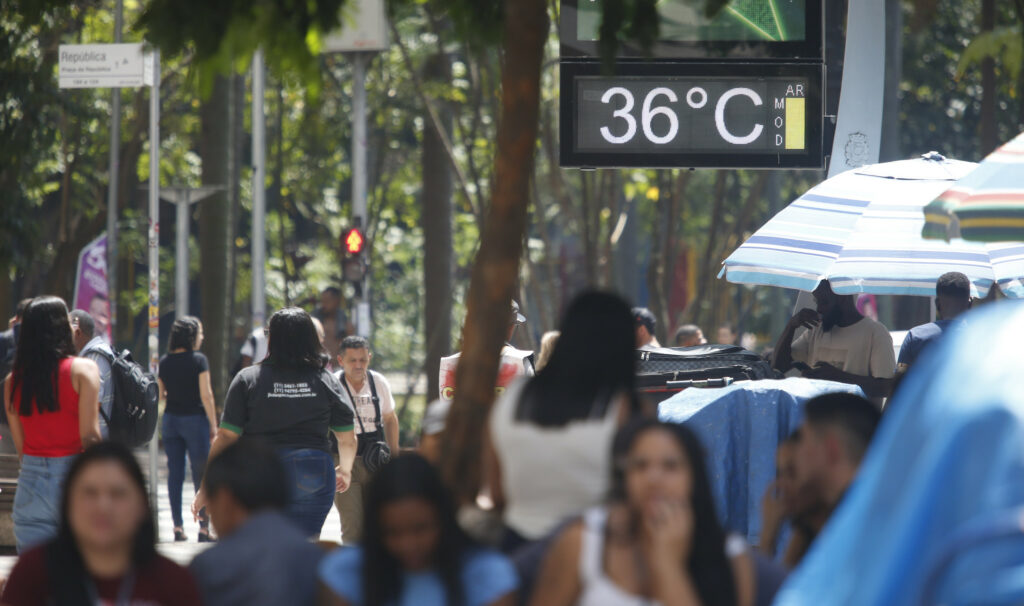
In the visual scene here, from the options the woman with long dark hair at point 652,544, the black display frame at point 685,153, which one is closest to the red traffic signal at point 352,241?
the black display frame at point 685,153

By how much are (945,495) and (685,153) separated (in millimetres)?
6142

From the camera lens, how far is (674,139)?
29.3ft

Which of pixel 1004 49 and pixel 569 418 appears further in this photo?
pixel 1004 49

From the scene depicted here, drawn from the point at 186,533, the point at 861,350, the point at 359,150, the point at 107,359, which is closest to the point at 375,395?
the point at 107,359

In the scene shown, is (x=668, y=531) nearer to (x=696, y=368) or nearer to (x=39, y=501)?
(x=39, y=501)

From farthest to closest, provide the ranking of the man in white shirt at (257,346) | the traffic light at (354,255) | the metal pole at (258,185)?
the metal pole at (258,185), the traffic light at (354,255), the man in white shirt at (257,346)

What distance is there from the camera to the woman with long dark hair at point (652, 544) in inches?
136

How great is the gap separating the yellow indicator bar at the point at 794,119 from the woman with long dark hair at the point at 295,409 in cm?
324

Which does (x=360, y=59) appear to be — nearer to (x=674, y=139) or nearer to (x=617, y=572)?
(x=674, y=139)

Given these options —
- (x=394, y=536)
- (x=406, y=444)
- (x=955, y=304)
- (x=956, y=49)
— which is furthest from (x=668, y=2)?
(x=956, y=49)

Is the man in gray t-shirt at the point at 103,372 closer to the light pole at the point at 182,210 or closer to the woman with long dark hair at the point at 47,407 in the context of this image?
the woman with long dark hair at the point at 47,407

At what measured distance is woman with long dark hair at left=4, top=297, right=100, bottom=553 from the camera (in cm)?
693

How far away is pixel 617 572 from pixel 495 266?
112cm

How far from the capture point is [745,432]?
682 cm
